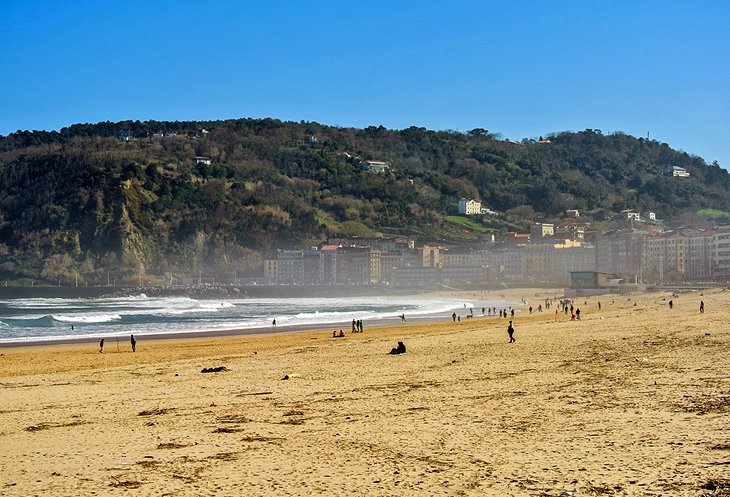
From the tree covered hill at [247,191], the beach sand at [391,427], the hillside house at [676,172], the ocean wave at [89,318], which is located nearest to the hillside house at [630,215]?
the tree covered hill at [247,191]

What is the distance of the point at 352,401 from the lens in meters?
10.4

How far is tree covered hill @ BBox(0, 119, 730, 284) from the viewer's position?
116 metres

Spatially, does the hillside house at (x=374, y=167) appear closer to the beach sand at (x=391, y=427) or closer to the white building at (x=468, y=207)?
the white building at (x=468, y=207)

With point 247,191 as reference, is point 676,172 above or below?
above

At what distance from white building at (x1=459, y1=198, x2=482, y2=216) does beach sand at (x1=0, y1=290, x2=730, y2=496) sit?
133 m

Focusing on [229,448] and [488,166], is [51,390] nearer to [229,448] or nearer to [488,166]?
[229,448]

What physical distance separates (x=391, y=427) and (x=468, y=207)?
142 m

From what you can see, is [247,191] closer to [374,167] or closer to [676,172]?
[374,167]

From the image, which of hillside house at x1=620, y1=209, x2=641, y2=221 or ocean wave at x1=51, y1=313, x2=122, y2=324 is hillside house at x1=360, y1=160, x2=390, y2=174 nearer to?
hillside house at x1=620, y1=209, x2=641, y2=221

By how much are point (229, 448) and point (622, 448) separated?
3.76 meters

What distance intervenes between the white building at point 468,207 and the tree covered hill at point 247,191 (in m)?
3.07

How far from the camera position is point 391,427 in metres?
→ 8.36

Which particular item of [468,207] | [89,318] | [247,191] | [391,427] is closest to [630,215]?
[468,207]

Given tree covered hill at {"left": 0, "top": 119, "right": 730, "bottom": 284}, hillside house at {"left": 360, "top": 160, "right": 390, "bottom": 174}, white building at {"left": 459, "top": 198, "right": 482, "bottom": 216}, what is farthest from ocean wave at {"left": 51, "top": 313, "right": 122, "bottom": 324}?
hillside house at {"left": 360, "top": 160, "right": 390, "bottom": 174}
